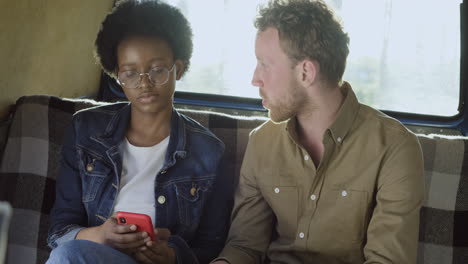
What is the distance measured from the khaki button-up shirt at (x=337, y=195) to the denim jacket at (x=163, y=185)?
12 cm

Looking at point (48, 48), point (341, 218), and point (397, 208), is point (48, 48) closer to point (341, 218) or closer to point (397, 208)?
point (341, 218)

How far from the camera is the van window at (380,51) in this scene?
3092mm

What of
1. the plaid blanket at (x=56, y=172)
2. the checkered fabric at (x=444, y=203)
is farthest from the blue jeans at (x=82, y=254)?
the checkered fabric at (x=444, y=203)

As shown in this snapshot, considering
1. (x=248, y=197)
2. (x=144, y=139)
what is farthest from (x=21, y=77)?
(x=248, y=197)

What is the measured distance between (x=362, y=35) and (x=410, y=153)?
122cm

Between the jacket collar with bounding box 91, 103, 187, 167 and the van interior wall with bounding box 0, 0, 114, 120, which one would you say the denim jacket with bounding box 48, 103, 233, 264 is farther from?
the van interior wall with bounding box 0, 0, 114, 120

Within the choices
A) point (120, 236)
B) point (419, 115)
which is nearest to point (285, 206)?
point (120, 236)

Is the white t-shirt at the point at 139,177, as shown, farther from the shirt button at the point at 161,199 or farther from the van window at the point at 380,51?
the van window at the point at 380,51

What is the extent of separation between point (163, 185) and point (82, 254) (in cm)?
51

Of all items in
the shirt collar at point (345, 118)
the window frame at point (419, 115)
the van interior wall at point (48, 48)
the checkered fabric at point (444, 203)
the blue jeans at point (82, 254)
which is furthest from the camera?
the window frame at point (419, 115)

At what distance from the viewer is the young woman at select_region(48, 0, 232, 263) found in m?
2.23

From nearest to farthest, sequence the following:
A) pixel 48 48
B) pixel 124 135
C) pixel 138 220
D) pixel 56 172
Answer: pixel 138 220 < pixel 124 135 < pixel 56 172 < pixel 48 48

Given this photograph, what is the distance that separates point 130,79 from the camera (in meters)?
2.21

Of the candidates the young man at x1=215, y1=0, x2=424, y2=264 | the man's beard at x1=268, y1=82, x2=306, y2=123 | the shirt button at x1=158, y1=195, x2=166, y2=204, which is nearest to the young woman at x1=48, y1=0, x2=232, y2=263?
the shirt button at x1=158, y1=195, x2=166, y2=204
